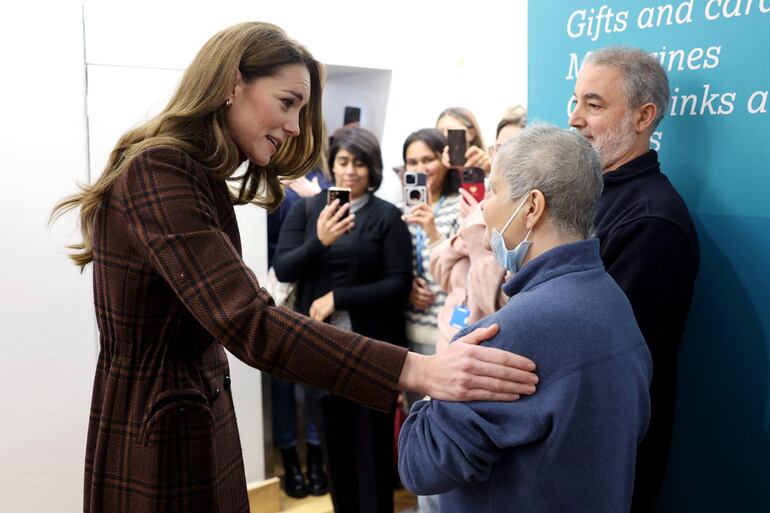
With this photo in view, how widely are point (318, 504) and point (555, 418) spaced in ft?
8.79

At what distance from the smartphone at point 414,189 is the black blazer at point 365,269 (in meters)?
0.17

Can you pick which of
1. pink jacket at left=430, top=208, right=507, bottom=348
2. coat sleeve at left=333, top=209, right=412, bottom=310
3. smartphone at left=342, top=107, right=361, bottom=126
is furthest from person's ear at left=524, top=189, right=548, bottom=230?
smartphone at left=342, top=107, right=361, bottom=126

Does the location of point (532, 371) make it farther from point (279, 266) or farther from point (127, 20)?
point (127, 20)

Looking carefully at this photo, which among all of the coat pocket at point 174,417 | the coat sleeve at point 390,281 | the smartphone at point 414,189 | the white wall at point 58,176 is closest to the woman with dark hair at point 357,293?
the coat sleeve at point 390,281

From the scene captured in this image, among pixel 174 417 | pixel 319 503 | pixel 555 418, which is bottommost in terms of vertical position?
pixel 319 503

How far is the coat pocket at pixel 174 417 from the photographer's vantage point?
1.48 m

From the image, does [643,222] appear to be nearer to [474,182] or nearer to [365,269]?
[474,182]

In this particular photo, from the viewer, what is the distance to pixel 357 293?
3.12m

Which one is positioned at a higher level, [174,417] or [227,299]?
[227,299]

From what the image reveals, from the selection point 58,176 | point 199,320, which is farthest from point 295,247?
point 199,320

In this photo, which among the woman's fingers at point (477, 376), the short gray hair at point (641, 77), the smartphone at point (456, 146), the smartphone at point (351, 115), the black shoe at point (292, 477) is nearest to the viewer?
the woman's fingers at point (477, 376)

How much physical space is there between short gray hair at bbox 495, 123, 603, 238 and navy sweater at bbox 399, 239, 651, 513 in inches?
3.5

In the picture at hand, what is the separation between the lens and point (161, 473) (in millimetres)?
1500

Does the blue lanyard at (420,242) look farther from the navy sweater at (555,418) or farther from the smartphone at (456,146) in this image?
the navy sweater at (555,418)
